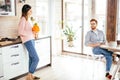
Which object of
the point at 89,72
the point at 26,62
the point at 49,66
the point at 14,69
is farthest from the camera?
the point at 49,66

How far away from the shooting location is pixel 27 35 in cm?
374

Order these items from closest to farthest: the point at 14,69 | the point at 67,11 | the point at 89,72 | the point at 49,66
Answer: the point at 14,69 < the point at 89,72 < the point at 49,66 < the point at 67,11

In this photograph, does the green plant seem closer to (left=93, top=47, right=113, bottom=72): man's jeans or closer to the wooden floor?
the wooden floor

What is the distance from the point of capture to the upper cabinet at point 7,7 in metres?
3.98

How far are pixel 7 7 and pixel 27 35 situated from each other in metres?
0.83

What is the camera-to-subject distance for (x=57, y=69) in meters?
4.57

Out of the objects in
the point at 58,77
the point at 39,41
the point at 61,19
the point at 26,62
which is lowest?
the point at 58,77

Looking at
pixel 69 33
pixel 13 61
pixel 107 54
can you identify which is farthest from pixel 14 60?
pixel 69 33

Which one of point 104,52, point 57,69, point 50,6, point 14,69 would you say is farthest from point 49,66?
point 50,6

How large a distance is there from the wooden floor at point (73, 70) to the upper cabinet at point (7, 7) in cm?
136

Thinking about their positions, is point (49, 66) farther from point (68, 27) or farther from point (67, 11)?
point (67, 11)

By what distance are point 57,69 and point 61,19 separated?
195 centimetres

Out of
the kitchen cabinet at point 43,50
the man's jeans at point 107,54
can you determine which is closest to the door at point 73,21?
the kitchen cabinet at point 43,50

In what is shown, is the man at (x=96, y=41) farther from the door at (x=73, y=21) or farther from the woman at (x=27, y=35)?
the door at (x=73, y=21)
